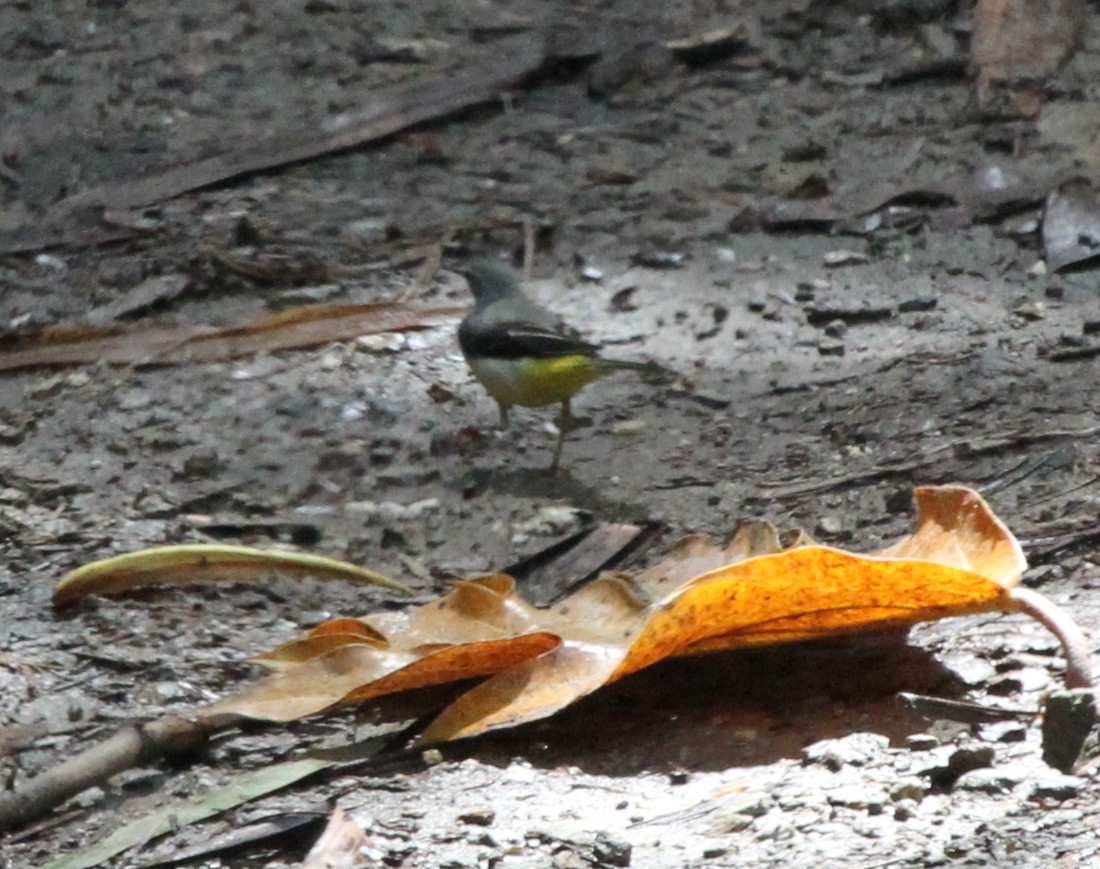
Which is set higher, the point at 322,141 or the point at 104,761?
the point at 322,141

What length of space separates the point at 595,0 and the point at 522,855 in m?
6.26

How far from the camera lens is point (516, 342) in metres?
5.52

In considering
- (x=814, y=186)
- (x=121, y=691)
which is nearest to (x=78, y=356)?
(x=121, y=691)

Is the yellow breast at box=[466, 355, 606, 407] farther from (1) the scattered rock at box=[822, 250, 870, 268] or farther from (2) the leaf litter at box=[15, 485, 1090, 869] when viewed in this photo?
(2) the leaf litter at box=[15, 485, 1090, 869]

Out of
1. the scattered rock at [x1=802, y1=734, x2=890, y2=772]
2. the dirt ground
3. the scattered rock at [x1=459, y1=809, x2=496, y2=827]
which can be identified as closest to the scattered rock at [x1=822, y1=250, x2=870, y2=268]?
the dirt ground

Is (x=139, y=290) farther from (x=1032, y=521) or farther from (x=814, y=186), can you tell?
(x=1032, y=521)

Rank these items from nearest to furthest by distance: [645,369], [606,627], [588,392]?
1. [606,627]
2. [645,369]
3. [588,392]

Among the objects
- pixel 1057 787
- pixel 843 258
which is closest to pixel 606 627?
pixel 1057 787

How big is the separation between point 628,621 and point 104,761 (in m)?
1.04

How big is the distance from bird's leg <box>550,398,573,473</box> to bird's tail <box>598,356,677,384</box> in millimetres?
183

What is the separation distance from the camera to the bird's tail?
552 cm

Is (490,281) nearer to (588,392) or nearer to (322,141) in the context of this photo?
(588,392)

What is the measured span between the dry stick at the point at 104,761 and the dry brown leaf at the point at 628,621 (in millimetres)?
72

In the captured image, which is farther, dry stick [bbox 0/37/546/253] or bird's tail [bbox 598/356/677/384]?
dry stick [bbox 0/37/546/253]
